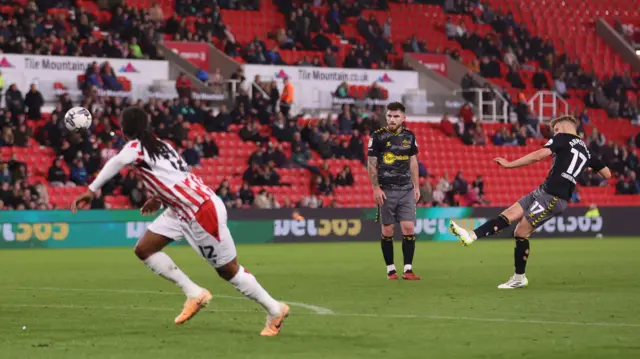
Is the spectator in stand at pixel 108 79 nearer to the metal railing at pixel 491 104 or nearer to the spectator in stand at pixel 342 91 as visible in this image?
the spectator in stand at pixel 342 91

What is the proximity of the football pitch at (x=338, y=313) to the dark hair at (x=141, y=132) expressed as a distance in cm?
159

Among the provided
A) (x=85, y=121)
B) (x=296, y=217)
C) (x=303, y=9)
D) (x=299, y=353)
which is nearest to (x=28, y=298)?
(x=85, y=121)

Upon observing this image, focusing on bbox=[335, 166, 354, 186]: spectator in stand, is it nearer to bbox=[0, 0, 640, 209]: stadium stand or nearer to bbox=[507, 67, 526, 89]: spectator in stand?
bbox=[0, 0, 640, 209]: stadium stand

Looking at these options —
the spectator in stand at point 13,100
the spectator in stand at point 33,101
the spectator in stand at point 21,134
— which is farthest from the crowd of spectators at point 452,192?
the spectator in stand at point 13,100

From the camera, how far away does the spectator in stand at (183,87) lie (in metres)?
35.5

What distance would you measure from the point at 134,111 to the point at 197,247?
1291 mm

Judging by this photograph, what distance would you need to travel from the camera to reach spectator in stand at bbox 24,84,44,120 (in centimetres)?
3250

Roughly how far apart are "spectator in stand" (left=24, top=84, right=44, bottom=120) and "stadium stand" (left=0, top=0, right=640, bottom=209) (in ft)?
0.74

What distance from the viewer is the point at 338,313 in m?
12.4

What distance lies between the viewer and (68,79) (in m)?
33.7

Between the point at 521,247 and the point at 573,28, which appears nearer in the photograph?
the point at 521,247

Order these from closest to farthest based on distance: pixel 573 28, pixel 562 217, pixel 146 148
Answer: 1. pixel 146 148
2. pixel 562 217
3. pixel 573 28

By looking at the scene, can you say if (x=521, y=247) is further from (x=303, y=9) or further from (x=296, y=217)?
(x=303, y=9)

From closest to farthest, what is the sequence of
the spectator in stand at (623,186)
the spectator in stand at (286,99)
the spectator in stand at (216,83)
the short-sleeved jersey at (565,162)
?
1. the short-sleeved jersey at (565,162)
2. the spectator in stand at (216,83)
3. the spectator in stand at (286,99)
4. the spectator in stand at (623,186)
